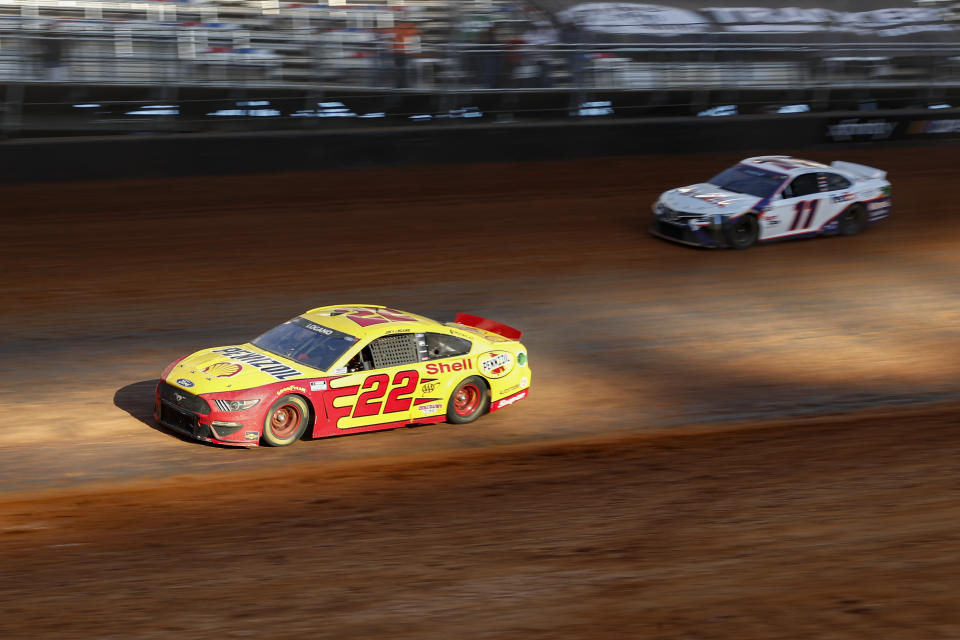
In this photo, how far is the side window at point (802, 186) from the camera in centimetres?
1958

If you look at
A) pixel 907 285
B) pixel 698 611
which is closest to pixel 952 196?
pixel 907 285

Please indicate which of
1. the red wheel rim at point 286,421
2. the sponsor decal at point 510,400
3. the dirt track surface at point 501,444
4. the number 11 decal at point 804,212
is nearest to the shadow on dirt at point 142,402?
the dirt track surface at point 501,444

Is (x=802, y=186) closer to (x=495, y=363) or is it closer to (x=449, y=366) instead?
(x=495, y=363)

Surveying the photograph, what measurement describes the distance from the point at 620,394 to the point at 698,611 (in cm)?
542

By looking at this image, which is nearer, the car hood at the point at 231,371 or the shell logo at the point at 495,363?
the car hood at the point at 231,371

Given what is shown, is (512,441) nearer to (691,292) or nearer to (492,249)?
(691,292)

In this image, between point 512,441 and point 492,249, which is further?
point 492,249

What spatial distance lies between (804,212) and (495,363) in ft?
32.5

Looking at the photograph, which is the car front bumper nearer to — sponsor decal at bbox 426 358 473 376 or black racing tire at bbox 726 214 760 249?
black racing tire at bbox 726 214 760 249

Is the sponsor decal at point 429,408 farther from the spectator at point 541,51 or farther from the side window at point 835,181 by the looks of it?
the spectator at point 541,51

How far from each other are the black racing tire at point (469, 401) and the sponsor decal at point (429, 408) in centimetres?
14

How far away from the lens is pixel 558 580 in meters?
8.24

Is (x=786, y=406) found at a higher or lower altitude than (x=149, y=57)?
lower

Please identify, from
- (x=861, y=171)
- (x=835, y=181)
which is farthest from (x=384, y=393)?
(x=861, y=171)
